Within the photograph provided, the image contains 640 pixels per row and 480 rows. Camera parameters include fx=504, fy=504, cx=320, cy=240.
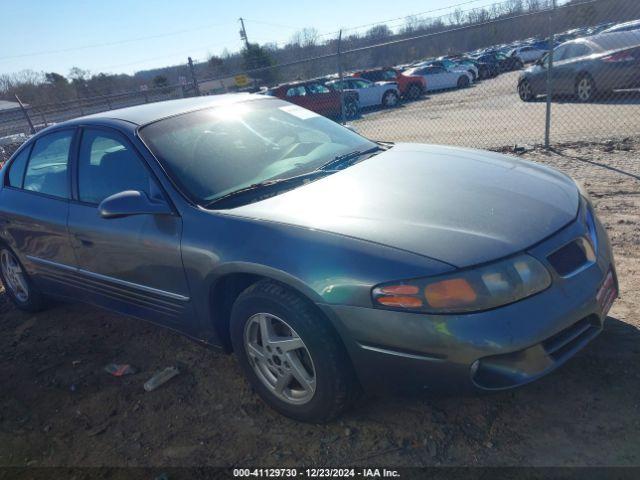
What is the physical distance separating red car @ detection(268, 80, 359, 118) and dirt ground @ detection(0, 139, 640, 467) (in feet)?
47.8

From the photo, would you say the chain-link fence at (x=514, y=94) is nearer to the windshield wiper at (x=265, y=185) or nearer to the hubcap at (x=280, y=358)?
the windshield wiper at (x=265, y=185)

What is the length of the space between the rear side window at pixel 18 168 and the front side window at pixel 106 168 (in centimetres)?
92

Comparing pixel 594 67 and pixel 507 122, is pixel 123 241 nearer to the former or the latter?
pixel 507 122

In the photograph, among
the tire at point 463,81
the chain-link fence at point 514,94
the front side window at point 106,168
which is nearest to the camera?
the front side window at point 106,168

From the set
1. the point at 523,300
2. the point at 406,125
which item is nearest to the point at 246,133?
the point at 523,300

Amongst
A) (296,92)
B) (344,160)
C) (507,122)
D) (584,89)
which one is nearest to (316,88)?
(296,92)

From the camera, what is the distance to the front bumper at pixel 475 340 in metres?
1.98

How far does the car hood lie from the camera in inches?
84.2

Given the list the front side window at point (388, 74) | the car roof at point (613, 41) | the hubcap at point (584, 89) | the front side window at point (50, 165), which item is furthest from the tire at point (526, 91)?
the front side window at point (50, 165)

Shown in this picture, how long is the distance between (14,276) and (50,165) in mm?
1328

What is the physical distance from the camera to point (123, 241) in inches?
118

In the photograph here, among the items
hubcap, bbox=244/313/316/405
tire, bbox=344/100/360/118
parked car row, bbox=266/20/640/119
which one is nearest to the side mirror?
hubcap, bbox=244/313/316/405

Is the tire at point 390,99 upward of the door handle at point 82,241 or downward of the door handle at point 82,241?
downward

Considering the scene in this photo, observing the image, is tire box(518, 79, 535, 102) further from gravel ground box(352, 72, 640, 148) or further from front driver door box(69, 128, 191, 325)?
front driver door box(69, 128, 191, 325)
